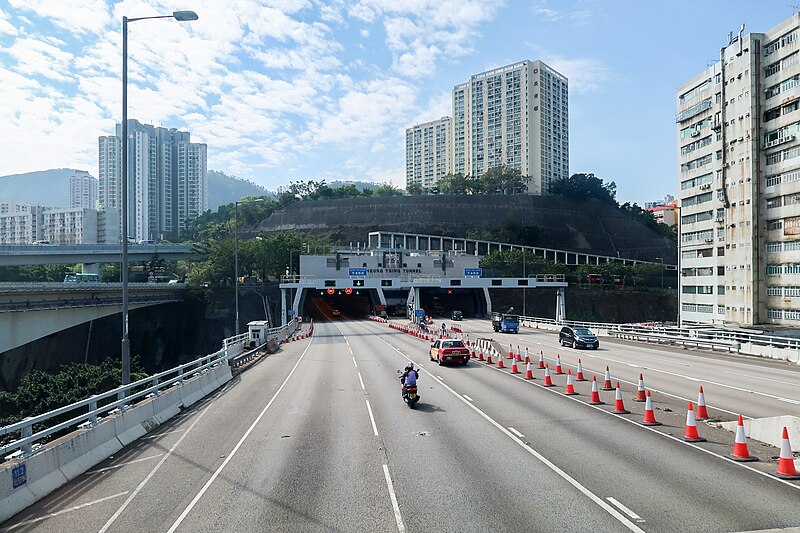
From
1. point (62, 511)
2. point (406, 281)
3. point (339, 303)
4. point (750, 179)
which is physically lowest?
point (339, 303)

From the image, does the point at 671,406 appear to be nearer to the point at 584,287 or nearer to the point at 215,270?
the point at 215,270

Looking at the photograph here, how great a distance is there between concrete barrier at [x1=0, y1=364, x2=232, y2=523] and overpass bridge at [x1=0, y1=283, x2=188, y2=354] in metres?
31.8

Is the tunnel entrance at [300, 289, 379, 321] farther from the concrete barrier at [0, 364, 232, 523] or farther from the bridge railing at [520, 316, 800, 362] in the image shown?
the concrete barrier at [0, 364, 232, 523]

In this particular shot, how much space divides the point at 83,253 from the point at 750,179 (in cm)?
9405

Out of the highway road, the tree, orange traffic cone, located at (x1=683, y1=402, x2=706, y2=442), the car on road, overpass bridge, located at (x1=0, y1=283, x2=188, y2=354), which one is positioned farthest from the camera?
the tree

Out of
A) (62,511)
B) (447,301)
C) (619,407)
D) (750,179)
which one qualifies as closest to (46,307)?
(62,511)

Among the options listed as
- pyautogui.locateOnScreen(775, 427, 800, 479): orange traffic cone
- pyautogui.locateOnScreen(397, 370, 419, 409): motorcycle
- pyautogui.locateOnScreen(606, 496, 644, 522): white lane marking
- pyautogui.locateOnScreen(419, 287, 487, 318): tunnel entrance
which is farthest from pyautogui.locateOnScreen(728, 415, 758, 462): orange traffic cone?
pyautogui.locateOnScreen(419, 287, 487, 318): tunnel entrance

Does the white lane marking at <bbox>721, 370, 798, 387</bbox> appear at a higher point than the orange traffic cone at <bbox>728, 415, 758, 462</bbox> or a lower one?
lower

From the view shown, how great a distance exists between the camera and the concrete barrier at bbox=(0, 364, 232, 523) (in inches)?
400

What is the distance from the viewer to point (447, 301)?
371ft

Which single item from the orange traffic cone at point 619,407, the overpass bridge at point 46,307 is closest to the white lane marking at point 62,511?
the orange traffic cone at point 619,407

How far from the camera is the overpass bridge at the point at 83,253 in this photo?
8188 cm

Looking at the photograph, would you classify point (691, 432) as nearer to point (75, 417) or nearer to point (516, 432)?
point (516, 432)

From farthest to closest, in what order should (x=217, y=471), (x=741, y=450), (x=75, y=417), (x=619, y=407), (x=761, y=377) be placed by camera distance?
(x=761, y=377), (x=75, y=417), (x=619, y=407), (x=741, y=450), (x=217, y=471)
